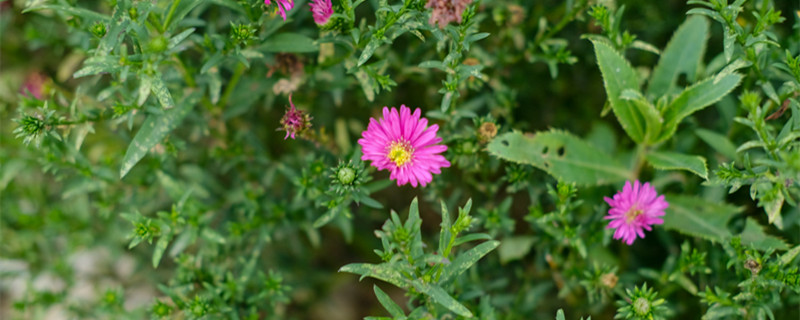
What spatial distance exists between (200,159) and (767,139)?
2.37 meters

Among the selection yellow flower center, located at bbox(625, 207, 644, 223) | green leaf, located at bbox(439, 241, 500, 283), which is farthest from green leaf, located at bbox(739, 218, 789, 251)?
green leaf, located at bbox(439, 241, 500, 283)

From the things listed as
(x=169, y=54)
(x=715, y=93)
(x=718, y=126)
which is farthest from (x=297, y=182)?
(x=718, y=126)

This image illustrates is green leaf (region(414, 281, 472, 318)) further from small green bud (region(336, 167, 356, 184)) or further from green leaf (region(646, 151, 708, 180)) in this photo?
green leaf (region(646, 151, 708, 180))

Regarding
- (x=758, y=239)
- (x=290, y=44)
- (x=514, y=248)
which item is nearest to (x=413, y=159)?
(x=290, y=44)

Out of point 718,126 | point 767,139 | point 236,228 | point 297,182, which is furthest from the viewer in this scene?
point 718,126

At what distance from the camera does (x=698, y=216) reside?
7.86ft

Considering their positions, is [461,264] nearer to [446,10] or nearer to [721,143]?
[446,10]

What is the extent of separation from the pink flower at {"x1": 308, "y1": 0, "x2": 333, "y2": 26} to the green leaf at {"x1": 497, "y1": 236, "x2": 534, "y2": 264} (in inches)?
47.3

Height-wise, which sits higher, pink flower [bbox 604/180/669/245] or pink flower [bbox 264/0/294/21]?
pink flower [bbox 264/0/294/21]

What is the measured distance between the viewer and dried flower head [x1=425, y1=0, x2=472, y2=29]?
1.86 metres

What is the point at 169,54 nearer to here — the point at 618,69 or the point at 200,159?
the point at 200,159

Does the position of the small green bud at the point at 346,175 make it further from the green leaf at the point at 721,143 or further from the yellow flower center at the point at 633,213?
the green leaf at the point at 721,143

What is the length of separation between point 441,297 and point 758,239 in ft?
4.11

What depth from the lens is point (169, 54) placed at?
2.16m
